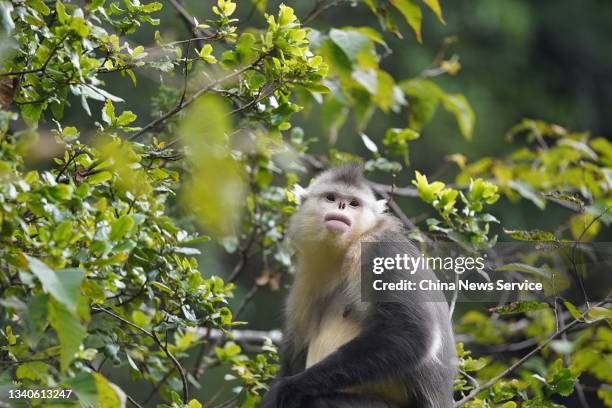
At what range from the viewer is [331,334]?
425 cm

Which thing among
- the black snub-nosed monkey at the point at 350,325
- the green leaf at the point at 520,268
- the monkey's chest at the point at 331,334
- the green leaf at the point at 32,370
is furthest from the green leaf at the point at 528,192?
the green leaf at the point at 32,370

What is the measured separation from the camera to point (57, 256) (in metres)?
2.39

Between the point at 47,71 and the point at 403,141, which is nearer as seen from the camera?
the point at 47,71

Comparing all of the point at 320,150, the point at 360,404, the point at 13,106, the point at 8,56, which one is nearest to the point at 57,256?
the point at 8,56

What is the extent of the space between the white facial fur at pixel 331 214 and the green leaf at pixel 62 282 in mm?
2270

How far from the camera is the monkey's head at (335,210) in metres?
4.27

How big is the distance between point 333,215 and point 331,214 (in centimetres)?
1

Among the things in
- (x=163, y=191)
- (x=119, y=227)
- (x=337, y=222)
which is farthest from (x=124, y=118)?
(x=337, y=222)

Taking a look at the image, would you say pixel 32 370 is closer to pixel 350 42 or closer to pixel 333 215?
pixel 350 42

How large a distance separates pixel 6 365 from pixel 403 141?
2.75 meters

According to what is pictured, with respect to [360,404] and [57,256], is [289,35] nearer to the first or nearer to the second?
[57,256]

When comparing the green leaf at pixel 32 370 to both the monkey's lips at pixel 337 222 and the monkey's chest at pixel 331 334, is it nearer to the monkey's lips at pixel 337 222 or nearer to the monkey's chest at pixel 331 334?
the monkey's chest at pixel 331 334

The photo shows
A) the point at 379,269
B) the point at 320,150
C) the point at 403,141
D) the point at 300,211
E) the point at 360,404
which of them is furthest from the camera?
the point at 320,150

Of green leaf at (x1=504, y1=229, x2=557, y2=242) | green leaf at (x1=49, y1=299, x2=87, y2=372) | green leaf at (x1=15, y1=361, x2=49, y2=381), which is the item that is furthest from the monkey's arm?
green leaf at (x1=49, y1=299, x2=87, y2=372)
